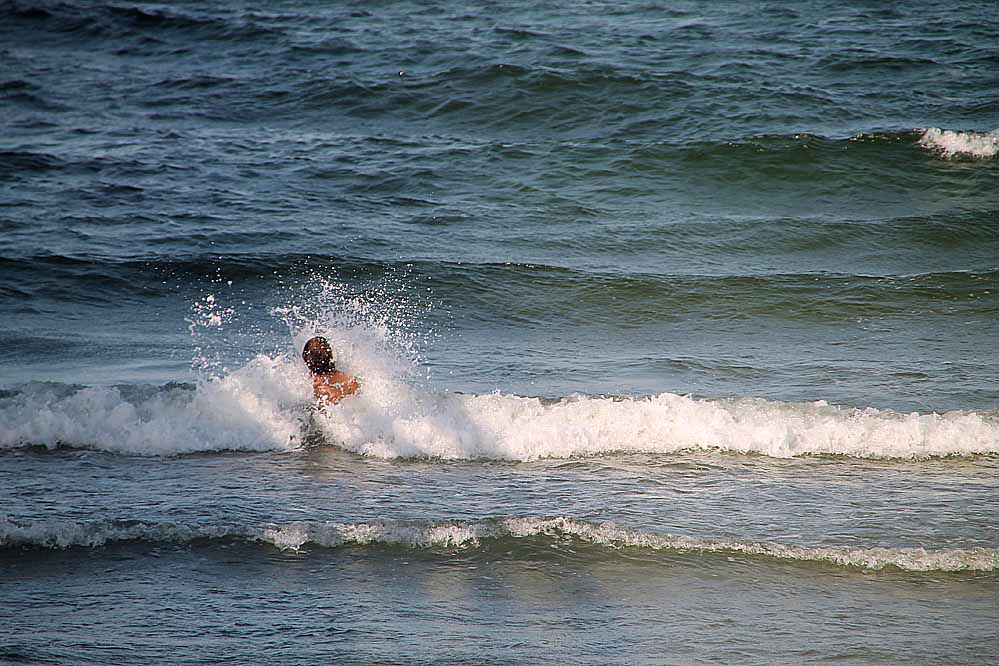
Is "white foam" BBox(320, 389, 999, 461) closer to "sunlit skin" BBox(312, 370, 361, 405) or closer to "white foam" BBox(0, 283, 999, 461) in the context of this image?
"white foam" BBox(0, 283, 999, 461)

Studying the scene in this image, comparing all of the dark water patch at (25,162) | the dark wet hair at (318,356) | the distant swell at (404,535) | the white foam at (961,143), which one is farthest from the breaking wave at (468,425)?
the white foam at (961,143)

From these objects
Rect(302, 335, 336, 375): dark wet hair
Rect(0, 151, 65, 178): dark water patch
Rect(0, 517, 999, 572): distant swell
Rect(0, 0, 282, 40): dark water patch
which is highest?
Rect(0, 0, 282, 40): dark water patch

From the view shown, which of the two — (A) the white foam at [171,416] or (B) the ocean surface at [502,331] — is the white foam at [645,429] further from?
(A) the white foam at [171,416]

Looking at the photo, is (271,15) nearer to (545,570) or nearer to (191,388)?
(191,388)

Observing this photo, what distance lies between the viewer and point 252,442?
7734 mm

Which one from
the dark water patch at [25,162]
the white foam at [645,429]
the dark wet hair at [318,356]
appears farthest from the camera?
the dark water patch at [25,162]

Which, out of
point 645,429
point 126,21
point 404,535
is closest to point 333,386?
point 645,429

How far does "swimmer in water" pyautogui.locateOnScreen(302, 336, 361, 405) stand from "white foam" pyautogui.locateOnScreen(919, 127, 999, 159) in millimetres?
9212

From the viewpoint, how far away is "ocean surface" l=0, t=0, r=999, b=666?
537cm

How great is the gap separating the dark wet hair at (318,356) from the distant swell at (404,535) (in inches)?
91.7

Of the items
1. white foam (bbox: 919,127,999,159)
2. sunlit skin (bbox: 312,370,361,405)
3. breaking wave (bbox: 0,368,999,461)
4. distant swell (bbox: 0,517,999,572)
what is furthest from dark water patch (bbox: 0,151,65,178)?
white foam (bbox: 919,127,999,159)

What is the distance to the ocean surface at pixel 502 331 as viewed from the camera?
537cm

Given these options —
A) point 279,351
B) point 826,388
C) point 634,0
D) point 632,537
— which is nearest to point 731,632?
point 632,537

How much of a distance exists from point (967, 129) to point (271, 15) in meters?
12.1
